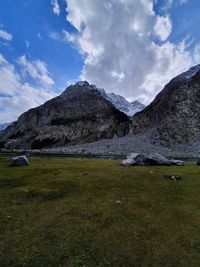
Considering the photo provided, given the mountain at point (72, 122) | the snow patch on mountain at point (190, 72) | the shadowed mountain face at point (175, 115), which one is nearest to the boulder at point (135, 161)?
the shadowed mountain face at point (175, 115)

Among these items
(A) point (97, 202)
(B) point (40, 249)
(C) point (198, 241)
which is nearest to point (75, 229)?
(B) point (40, 249)

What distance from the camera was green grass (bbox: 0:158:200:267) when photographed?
23.3 feet

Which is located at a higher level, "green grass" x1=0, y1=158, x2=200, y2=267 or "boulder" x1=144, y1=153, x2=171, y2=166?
"boulder" x1=144, y1=153, x2=171, y2=166

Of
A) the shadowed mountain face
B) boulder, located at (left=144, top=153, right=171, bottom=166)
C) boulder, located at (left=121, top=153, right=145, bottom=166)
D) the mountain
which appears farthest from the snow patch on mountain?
boulder, located at (left=121, top=153, right=145, bottom=166)

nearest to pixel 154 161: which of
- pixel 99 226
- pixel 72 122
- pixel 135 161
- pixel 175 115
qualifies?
pixel 135 161

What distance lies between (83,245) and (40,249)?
61.1 inches

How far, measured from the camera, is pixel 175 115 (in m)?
112

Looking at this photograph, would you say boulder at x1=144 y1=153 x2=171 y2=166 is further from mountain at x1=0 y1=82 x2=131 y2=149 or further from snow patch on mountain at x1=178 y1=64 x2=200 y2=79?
snow patch on mountain at x1=178 y1=64 x2=200 y2=79

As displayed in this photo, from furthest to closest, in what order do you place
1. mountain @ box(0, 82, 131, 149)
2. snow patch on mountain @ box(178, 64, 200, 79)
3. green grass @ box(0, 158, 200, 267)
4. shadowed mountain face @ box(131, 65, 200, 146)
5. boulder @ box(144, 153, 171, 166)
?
mountain @ box(0, 82, 131, 149) < snow patch on mountain @ box(178, 64, 200, 79) < shadowed mountain face @ box(131, 65, 200, 146) < boulder @ box(144, 153, 171, 166) < green grass @ box(0, 158, 200, 267)

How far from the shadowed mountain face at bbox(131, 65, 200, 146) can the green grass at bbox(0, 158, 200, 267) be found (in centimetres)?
8839

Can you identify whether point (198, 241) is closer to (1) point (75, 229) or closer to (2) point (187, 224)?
(2) point (187, 224)

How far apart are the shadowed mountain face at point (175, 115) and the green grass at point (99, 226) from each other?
3480 inches

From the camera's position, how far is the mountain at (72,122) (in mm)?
155125

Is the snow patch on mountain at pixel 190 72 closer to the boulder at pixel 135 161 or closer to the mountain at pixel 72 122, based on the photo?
the mountain at pixel 72 122
